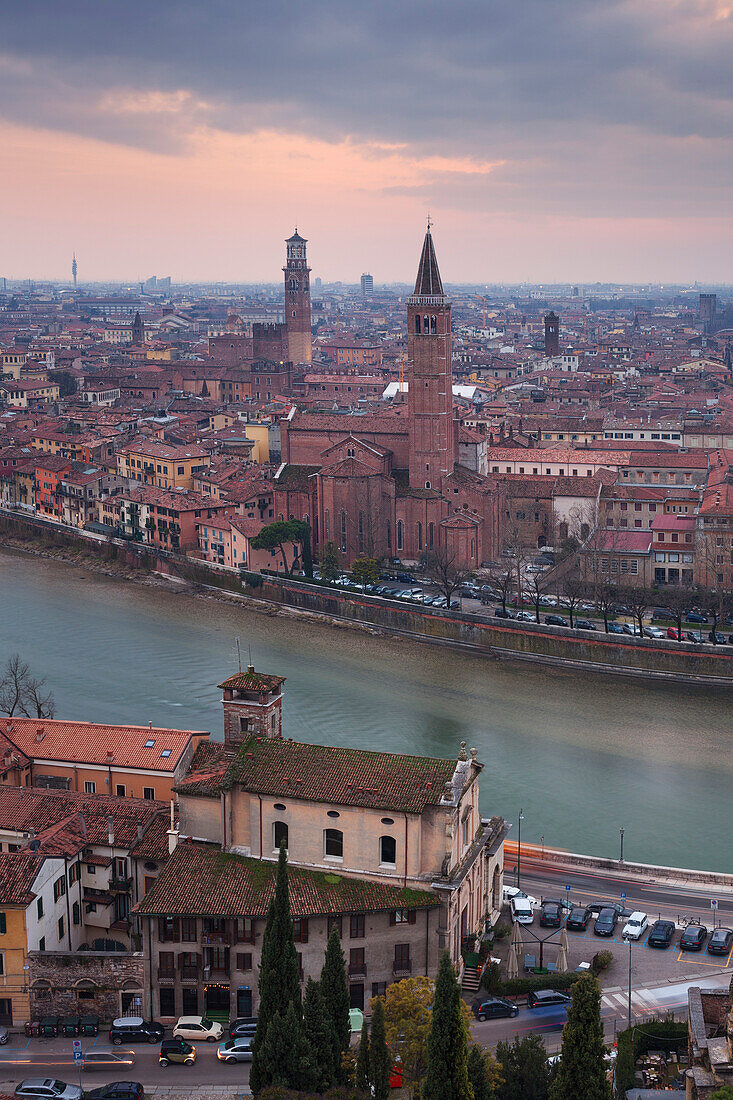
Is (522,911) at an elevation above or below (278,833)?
below

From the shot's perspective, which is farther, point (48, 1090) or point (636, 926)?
point (636, 926)

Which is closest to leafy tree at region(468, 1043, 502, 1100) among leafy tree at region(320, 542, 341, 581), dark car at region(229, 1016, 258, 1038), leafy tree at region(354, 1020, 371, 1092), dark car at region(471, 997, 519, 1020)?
leafy tree at region(354, 1020, 371, 1092)

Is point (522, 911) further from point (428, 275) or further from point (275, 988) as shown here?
point (428, 275)

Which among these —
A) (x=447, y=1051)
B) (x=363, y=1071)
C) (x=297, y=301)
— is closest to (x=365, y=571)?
(x=363, y=1071)

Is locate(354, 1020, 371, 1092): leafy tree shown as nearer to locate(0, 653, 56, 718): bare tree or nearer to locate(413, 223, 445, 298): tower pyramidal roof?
locate(0, 653, 56, 718): bare tree

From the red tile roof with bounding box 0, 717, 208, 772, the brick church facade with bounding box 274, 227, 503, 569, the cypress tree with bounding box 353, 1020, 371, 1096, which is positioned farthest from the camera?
the brick church facade with bounding box 274, 227, 503, 569

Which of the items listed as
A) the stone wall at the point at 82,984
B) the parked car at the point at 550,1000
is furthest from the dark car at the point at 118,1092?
the parked car at the point at 550,1000

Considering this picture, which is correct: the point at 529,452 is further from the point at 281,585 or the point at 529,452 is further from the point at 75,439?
the point at 75,439
